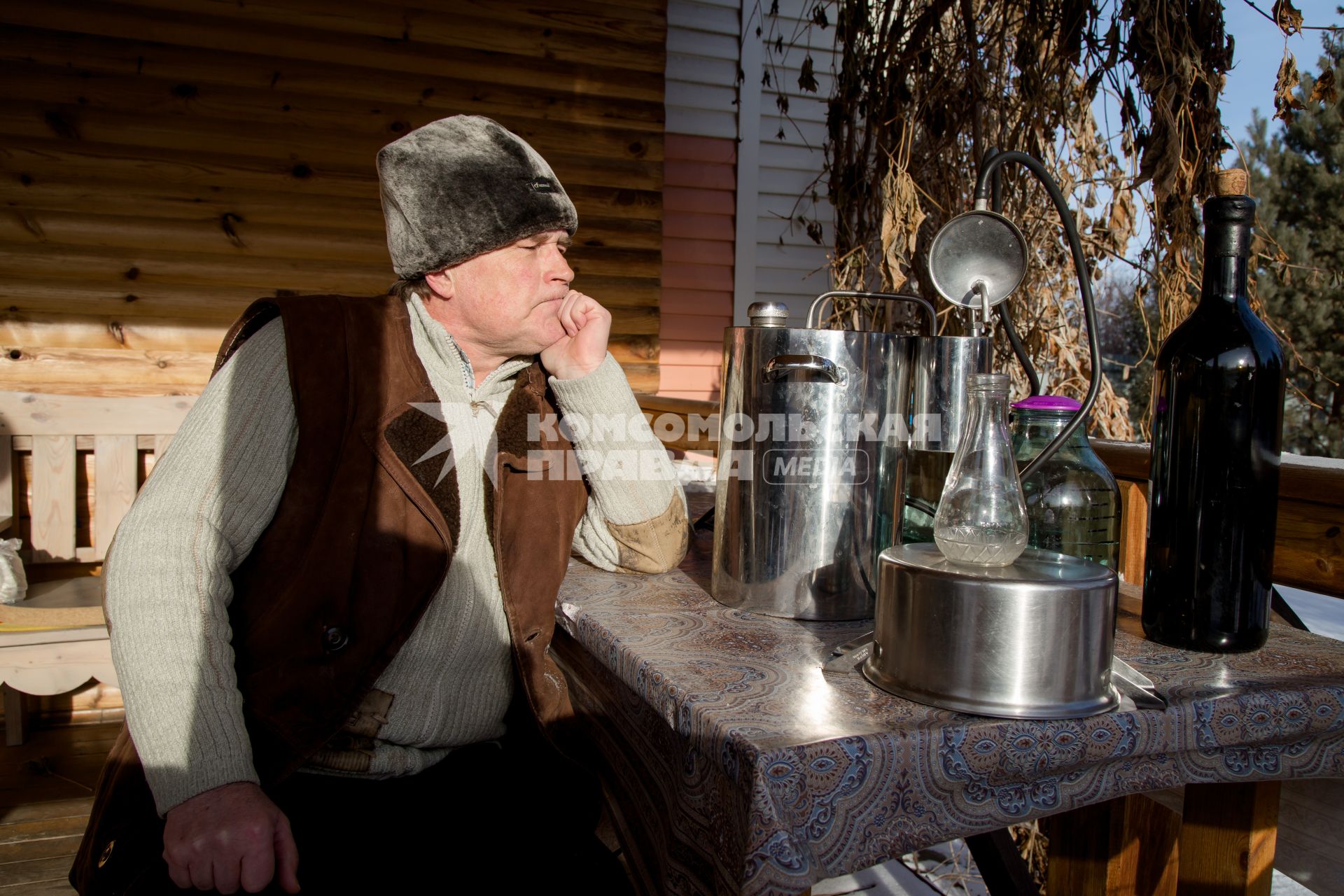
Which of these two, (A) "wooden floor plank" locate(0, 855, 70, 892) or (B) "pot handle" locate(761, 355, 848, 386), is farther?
(A) "wooden floor plank" locate(0, 855, 70, 892)

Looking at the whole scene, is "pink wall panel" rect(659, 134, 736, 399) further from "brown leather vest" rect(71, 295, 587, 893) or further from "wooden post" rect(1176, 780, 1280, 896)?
"wooden post" rect(1176, 780, 1280, 896)

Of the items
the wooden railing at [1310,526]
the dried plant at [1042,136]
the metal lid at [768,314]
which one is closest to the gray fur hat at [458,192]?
the metal lid at [768,314]

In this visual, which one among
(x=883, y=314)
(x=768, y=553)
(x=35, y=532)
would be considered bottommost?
(x=35, y=532)

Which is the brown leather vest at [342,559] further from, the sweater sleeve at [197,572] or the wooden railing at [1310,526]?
the wooden railing at [1310,526]

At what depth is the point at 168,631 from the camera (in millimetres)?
1097

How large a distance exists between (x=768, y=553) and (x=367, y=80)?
3.00m

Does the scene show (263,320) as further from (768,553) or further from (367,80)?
(367,80)

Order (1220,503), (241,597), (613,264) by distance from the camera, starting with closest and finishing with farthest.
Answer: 1. (1220,503)
2. (241,597)
3. (613,264)

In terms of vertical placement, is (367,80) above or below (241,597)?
above

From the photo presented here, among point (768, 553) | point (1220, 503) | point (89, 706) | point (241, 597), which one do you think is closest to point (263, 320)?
point (241, 597)

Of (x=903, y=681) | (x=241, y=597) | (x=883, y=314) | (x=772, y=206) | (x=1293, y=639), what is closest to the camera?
(x=903, y=681)

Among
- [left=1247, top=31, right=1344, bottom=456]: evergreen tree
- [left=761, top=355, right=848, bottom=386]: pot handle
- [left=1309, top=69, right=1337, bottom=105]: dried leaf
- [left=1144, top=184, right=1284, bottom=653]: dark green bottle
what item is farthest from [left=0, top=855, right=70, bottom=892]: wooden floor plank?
[left=1247, top=31, right=1344, bottom=456]: evergreen tree

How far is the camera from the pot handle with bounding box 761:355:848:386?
105cm

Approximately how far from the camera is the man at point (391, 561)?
3.58 feet
